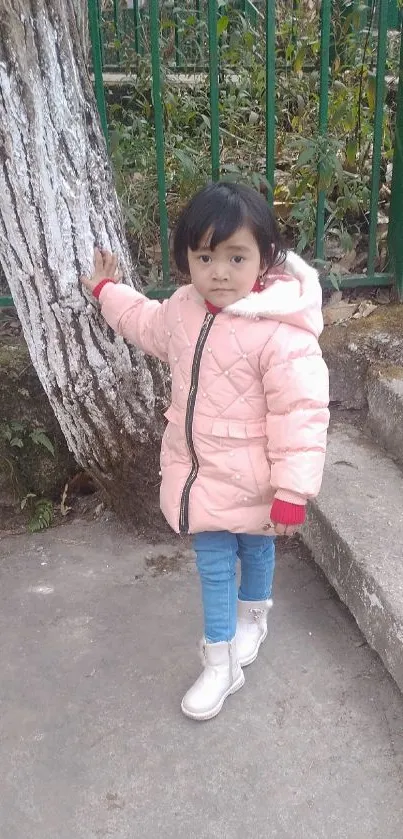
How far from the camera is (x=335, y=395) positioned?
293 centimetres

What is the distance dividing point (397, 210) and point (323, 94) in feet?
1.81

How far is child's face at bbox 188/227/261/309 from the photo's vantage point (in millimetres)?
1659

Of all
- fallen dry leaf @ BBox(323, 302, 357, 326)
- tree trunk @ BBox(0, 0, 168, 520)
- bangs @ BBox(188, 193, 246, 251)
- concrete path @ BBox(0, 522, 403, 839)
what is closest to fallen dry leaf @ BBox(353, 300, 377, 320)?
fallen dry leaf @ BBox(323, 302, 357, 326)

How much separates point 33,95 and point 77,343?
0.68m

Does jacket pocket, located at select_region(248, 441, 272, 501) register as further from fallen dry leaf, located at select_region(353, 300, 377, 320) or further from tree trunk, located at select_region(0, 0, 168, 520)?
fallen dry leaf, located at select_region(353, 300, 377, 320)

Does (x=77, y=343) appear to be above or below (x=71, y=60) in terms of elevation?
below

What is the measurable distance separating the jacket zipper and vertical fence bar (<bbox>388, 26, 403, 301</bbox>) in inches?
59.4

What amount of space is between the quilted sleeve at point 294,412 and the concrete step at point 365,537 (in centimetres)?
45

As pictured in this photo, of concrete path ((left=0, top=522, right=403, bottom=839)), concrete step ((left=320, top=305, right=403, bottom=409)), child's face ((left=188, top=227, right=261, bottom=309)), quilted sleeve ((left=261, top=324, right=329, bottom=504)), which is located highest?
child's face ((left=188, top=227, right=261, bottom=309))

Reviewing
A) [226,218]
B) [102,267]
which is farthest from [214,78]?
[226,218]

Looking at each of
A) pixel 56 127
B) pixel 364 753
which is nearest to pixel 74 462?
pixel 56 127

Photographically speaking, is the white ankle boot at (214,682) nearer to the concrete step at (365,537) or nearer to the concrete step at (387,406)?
the concrete step at (365,537)

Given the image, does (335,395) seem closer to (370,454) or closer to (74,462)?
(370,454)

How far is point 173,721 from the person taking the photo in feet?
6.26
